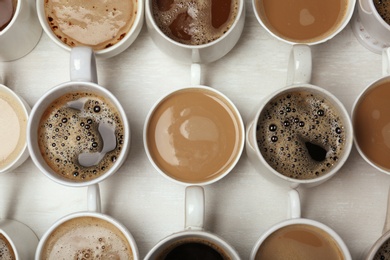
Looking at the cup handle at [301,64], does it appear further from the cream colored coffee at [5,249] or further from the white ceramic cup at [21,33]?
the cream colored coffee at [5,249]

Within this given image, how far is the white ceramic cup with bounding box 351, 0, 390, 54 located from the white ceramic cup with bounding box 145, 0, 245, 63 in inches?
11.5

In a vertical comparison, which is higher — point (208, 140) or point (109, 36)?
point (109, 36)

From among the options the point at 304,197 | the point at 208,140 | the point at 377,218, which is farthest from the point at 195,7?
the point at 377,218

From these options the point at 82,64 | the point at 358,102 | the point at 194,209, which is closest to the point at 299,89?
the point at 358,102

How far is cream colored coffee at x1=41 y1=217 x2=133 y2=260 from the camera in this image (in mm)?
1231

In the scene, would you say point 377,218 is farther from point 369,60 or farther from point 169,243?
point 169,243

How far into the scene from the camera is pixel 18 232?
1236 mm

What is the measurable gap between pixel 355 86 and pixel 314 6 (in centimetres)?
23

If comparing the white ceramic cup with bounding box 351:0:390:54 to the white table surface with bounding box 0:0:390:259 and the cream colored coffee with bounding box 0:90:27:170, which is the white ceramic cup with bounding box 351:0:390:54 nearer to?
the white table surface with bounding box 0:0:390:259

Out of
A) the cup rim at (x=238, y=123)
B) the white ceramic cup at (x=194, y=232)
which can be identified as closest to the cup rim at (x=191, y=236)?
the white ceramic cup at (x=194, y=232)

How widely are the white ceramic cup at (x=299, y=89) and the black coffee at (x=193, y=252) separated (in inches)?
8.8

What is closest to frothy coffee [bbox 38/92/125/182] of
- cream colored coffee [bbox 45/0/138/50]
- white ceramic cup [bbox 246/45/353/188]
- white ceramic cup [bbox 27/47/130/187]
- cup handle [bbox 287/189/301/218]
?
white ceramic cup [bbox 27/47/130/187]

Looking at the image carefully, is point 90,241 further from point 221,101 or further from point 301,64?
point 301,64

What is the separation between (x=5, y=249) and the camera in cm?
123
